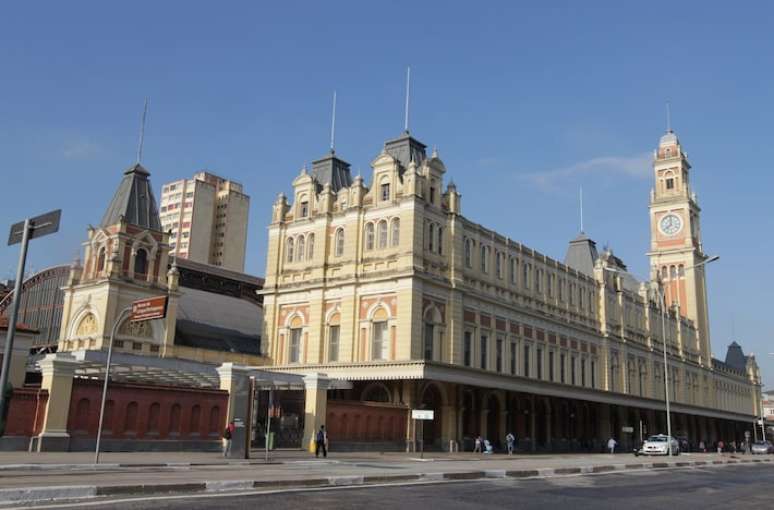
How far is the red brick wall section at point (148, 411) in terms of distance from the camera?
32.3 meters

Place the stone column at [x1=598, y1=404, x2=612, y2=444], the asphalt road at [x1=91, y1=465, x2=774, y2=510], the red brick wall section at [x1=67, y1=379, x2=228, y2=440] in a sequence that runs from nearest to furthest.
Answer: the asphalt road at [x1=91, y1=465, x2=774, y2=510] → the red brick wall section at [x1=67, y1=379, x2=228, y2=440] → the stone column at [x1=598, y1=404, x2=612, y2=444]

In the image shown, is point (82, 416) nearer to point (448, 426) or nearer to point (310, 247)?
point (448, 426)

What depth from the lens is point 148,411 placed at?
34500 mm

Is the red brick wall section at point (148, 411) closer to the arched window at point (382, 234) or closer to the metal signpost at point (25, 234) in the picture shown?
the metal signpost at point (25, 234)

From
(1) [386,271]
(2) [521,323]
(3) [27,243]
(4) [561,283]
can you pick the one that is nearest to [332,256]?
(1) [386,271]

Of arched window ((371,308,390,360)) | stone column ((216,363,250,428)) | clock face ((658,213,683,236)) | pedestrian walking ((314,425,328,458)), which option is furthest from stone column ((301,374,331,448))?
clock face ((658,213,683,236))

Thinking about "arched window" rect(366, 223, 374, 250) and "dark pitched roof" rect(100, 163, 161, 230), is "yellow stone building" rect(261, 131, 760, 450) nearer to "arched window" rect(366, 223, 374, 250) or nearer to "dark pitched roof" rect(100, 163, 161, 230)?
"arched window" rect(366, 223, 374, 250)

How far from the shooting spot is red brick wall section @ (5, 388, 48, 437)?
30297mm

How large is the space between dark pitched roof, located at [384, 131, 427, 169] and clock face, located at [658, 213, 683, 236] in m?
58.7

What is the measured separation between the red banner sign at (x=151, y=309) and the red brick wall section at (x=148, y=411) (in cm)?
357

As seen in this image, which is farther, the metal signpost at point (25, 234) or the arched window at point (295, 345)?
the arched window at point (295, 345)

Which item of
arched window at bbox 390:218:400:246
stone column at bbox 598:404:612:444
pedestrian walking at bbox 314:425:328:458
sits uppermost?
arched window at bbox 390:218:400:246

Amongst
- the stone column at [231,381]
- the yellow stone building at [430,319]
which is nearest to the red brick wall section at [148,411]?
the stone column at [231,381]

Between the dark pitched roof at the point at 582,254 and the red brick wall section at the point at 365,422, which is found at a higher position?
the dark pitched roof at the point at 582,254
